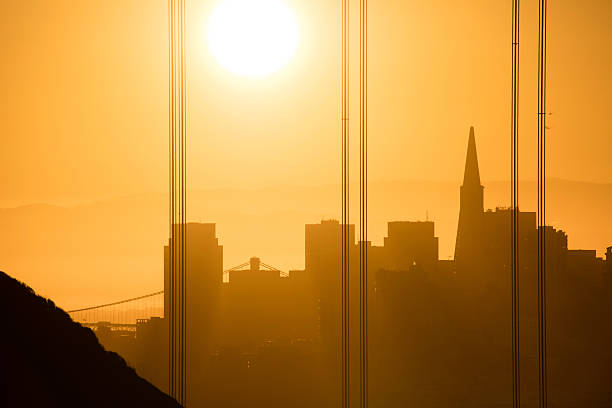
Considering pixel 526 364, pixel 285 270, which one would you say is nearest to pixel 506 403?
pixel 526 364

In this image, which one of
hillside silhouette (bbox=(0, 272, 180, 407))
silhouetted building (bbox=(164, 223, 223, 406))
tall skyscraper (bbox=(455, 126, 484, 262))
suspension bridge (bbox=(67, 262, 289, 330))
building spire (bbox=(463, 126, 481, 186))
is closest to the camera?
hillside silhouette (bbox=(0, 272, 180, 407))

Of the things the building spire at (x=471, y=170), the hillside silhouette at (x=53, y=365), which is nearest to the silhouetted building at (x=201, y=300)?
the building spire at (x=471, y=170)

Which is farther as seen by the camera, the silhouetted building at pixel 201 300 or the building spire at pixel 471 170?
the building spire at pixel 471 170

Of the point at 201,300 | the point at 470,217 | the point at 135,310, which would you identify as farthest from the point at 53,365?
the point at 470,217

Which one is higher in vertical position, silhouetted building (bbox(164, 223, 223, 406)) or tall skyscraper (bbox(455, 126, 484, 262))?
tall skyscraper (bbox(455, 126, 484, 262))

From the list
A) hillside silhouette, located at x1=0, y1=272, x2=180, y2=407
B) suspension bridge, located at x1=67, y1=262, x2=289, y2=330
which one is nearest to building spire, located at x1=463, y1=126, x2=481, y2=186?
suspension bridge, located at x1=67, y1=262, x2=289, y2=330

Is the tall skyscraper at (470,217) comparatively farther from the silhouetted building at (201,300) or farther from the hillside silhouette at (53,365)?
the hillside silhouette at (53,365)

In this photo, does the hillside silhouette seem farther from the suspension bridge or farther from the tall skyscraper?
the tall skyscraper

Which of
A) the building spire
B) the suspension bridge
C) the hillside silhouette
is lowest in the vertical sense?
the suspension bridge
